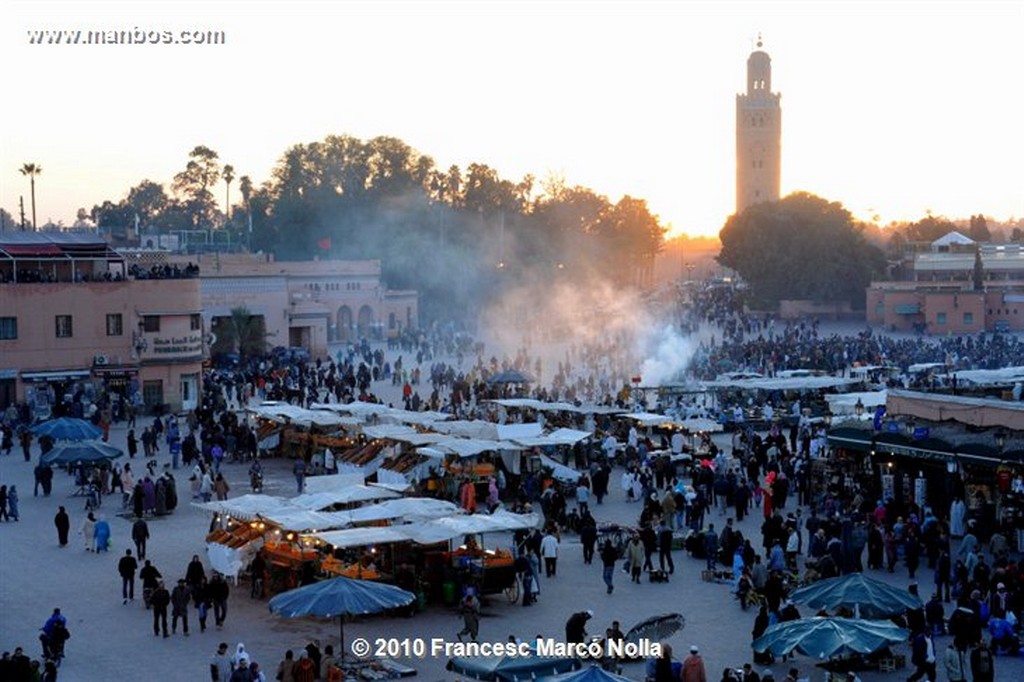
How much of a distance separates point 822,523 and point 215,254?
49956 millimetres

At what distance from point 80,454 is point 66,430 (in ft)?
9.82

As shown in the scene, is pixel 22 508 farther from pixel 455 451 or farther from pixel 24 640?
pixel 24 640

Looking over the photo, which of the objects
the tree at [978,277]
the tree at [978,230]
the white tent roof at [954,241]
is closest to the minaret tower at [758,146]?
the tree at [978,230]

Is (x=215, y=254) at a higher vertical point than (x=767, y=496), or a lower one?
higher

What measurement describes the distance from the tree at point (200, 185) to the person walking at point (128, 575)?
91.1 m

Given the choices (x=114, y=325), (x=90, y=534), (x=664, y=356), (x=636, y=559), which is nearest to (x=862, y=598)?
(x=636, y=559)

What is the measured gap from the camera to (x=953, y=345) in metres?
58.7

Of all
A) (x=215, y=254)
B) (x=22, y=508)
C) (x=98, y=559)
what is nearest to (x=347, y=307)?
(x=215, y=254)

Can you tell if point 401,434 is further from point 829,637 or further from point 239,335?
point 239,335

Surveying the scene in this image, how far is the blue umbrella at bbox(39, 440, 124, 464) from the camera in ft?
92.1

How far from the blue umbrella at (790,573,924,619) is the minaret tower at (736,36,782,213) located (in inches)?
4826

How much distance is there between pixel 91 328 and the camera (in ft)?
143

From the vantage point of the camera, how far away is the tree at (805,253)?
8488 cm

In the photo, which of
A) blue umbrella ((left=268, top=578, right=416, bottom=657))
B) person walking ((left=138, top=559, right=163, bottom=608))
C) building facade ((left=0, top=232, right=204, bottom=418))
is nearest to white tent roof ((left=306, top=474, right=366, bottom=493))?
person walking ((left=138, top=559, right=163, bottom=608))
